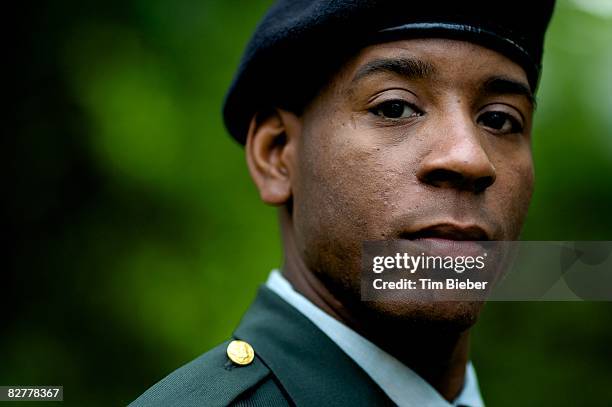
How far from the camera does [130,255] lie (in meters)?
5.21

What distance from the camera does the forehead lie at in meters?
2.17

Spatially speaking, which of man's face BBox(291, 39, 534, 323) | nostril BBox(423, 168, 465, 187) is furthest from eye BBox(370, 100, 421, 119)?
nostril BBox(423, 168, 465, 187)

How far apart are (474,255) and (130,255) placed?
3.57 meters

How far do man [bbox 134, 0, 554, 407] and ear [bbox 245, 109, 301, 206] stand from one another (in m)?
0.01

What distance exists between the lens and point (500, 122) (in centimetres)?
232

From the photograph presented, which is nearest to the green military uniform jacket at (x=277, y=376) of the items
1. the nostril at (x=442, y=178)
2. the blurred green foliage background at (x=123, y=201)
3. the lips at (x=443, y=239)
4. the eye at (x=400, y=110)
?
the lips at (x=443, y=239)

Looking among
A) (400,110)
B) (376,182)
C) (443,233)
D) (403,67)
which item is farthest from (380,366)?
(403,67)

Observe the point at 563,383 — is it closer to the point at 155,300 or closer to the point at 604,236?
the point at 604,236

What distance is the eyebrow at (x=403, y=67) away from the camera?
2.17m

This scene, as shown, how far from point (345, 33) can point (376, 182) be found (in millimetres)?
500

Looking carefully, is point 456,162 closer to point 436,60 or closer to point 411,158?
point 411,158

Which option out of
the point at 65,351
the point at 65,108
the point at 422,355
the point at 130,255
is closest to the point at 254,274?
the point at 130,255

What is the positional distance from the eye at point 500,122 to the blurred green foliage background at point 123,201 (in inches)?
122

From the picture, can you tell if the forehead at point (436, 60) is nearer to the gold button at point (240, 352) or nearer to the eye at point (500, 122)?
the eye at point (500, 122)
